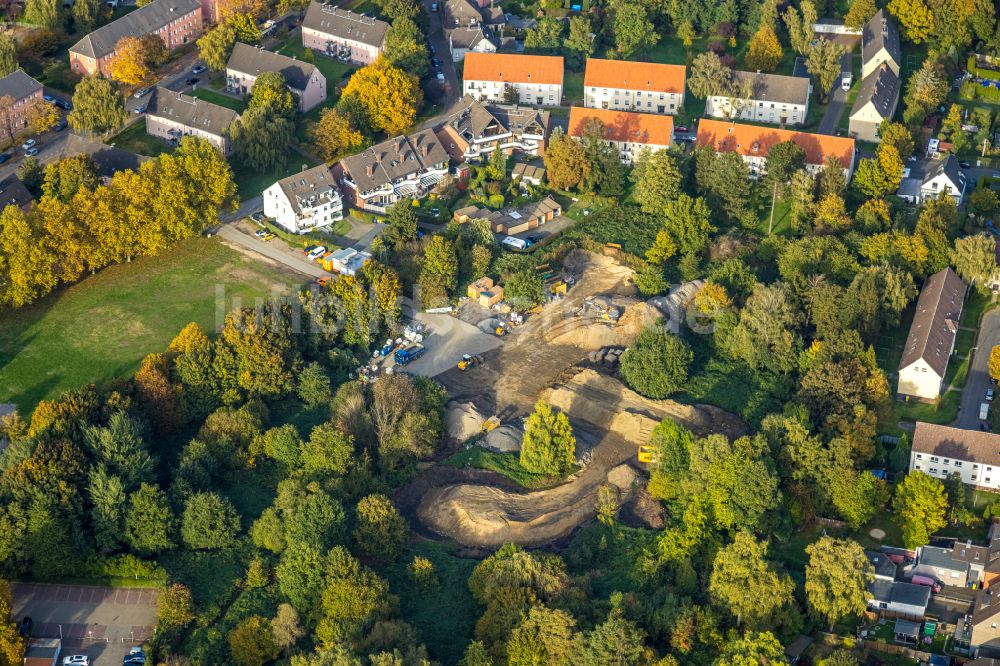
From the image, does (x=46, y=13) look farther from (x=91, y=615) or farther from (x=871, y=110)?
(x=871, y=110)

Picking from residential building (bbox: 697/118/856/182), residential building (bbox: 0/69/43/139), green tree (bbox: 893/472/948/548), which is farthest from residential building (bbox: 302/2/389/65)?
green tree (bbox: 893/472/948/548)

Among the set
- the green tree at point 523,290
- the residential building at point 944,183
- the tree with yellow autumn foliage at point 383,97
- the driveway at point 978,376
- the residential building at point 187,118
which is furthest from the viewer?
the tree with yellow autumn foliage at point 383,97

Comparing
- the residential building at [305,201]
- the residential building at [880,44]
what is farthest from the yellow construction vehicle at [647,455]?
the residential building at [880,44]

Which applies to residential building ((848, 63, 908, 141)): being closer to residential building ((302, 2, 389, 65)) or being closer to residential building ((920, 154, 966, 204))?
residential building ((920, 154, 966, 204))

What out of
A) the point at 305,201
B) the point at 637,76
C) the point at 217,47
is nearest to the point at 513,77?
the point at 637,76

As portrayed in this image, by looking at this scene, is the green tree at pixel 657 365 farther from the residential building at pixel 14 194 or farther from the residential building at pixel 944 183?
the residential building at pixel 14 194

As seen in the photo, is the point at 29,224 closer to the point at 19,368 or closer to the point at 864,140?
the point at 19,368
